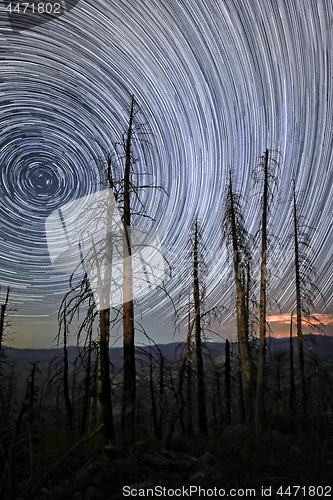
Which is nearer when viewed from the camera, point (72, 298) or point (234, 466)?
point (234, 466)

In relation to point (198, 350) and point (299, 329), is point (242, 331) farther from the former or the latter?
point (299, 329)

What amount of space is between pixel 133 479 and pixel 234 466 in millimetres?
2153

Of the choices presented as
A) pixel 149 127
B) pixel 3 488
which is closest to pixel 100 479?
pixel 3 488

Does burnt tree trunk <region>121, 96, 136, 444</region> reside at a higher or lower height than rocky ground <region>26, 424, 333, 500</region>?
higher

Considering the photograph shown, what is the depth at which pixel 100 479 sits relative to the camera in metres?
5.07

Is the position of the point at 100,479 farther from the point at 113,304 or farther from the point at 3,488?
the point at 113,304

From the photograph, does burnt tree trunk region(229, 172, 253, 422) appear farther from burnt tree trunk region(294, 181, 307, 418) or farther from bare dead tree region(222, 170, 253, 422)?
burnt tree trunk region(294, 181, 307, 418)
